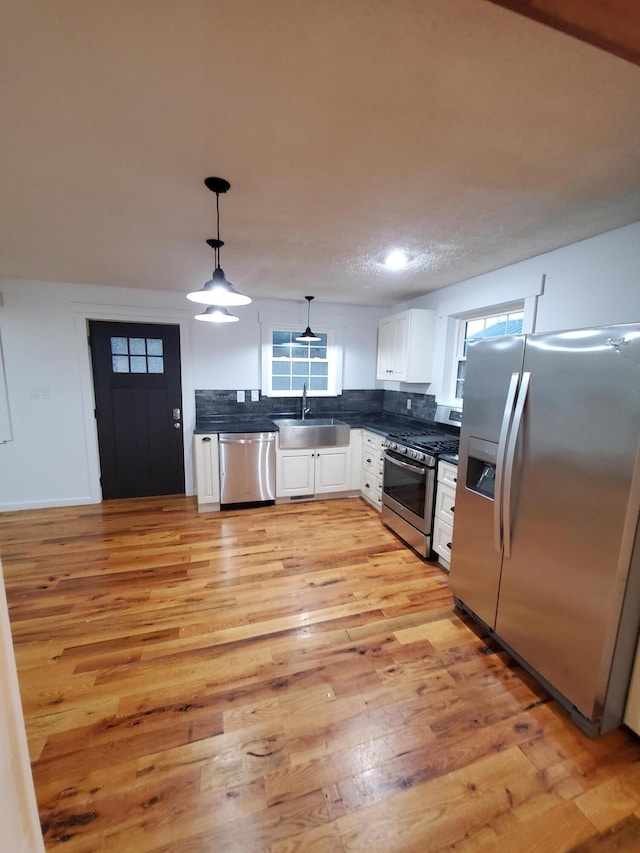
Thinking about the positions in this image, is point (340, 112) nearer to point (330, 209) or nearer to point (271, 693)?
point (330, 209)

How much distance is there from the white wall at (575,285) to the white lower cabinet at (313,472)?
6.82 feet

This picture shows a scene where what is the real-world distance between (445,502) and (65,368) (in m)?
4.02

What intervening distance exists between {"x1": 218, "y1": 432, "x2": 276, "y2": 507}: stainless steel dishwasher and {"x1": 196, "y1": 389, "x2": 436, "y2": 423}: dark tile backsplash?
2.37 feet

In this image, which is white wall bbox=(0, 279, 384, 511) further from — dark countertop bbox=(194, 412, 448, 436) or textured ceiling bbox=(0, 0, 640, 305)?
textured ceiling bbox=(0, 0, 640, 305)

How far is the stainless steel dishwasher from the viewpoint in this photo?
12.1 feet

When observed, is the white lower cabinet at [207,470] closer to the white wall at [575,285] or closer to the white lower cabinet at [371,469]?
the white lower cabinet at [371,469]

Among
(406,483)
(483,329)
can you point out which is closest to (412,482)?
(406,483)

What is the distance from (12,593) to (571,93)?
3873 millimetres

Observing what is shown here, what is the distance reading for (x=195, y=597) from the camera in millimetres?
2357

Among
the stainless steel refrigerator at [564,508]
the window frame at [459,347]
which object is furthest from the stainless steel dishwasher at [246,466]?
the stainless steel refrigerator at [564,508]

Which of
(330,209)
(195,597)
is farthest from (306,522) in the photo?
(330,209)

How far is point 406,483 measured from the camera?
121 inches

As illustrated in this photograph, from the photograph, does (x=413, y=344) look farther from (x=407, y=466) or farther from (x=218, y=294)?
(x=218, y=294)

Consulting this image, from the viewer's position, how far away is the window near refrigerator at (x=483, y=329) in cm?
295
